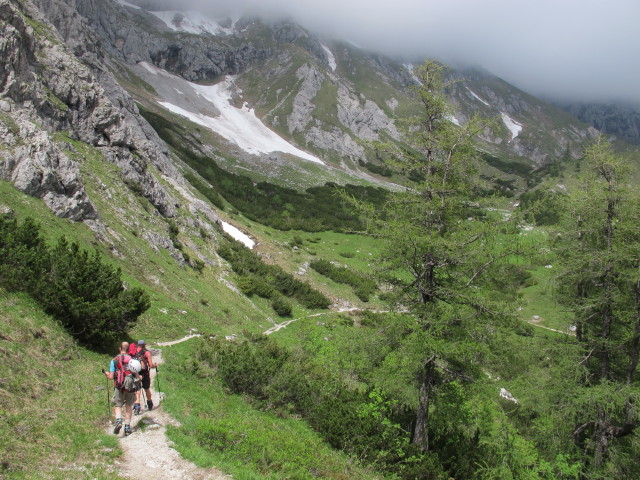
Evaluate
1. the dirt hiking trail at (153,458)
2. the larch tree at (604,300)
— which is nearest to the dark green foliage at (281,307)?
the larch tree at (604,300)

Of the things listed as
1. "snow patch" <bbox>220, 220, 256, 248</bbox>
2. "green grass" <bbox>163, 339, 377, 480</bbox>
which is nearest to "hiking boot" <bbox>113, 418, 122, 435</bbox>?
"green grass" <bbox>163, 339, 377, 480</bbox>

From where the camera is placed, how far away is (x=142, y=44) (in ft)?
390

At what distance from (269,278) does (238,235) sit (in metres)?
9.60

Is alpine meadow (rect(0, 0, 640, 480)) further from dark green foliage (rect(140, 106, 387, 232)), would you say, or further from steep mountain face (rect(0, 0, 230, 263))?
dark green foliage (rect(140, 106, 387, 232))

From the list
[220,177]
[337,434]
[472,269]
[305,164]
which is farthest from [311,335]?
[305,164]

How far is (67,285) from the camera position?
10938mm

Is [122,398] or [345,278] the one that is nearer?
[122,398]

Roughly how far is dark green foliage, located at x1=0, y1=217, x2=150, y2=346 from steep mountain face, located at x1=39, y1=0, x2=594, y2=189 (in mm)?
69756

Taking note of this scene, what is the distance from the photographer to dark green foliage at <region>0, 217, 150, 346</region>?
10.9 meters

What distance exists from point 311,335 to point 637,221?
15.1 meters

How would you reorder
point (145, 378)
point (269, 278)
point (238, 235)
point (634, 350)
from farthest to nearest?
point (238, 235) < point (269, 278) < point (634, 350) < point (145, 378)

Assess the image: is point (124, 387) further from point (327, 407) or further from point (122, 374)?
point (327, 407)

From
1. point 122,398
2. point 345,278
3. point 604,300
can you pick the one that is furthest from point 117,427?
point 345,278

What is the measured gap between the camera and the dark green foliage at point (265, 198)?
52.7 meters
